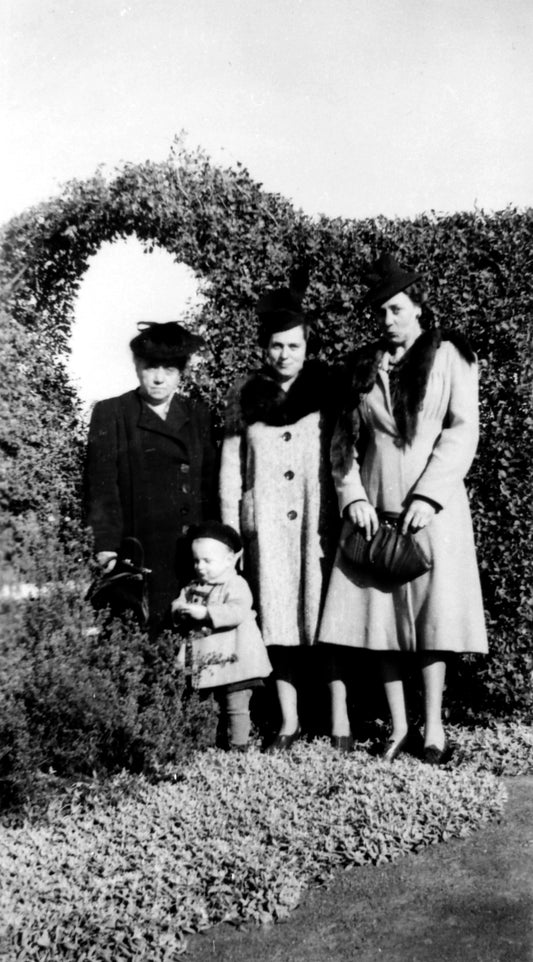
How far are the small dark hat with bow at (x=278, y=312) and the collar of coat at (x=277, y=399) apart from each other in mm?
229

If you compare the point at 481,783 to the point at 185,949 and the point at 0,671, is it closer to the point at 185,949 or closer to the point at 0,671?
the point at 185,949

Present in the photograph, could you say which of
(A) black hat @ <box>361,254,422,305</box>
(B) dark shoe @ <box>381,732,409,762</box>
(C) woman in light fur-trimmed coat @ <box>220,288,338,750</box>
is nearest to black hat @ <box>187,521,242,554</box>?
(C) woman in light fur-trimmed coat @ <box>220,288,338,750</box>

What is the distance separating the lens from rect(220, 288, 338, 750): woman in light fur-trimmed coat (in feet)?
16.0

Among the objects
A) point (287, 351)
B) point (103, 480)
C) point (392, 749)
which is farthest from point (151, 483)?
point (392, 749)

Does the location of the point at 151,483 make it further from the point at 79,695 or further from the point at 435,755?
the point at 435,755

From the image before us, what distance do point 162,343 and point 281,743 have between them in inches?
81.3

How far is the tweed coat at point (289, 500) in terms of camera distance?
488 cm

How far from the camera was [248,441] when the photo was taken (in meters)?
5.01

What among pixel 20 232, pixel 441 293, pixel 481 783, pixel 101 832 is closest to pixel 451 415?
pixel 441 293

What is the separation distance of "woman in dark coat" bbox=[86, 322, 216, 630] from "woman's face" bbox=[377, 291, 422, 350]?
981 millimetres

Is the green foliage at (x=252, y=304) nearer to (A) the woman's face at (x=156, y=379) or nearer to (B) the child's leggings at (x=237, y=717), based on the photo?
(A) the woman's face at (x=156, y=379)

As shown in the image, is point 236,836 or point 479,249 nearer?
point 236,836

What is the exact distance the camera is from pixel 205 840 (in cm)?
359

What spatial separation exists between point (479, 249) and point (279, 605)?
214 centimetres
